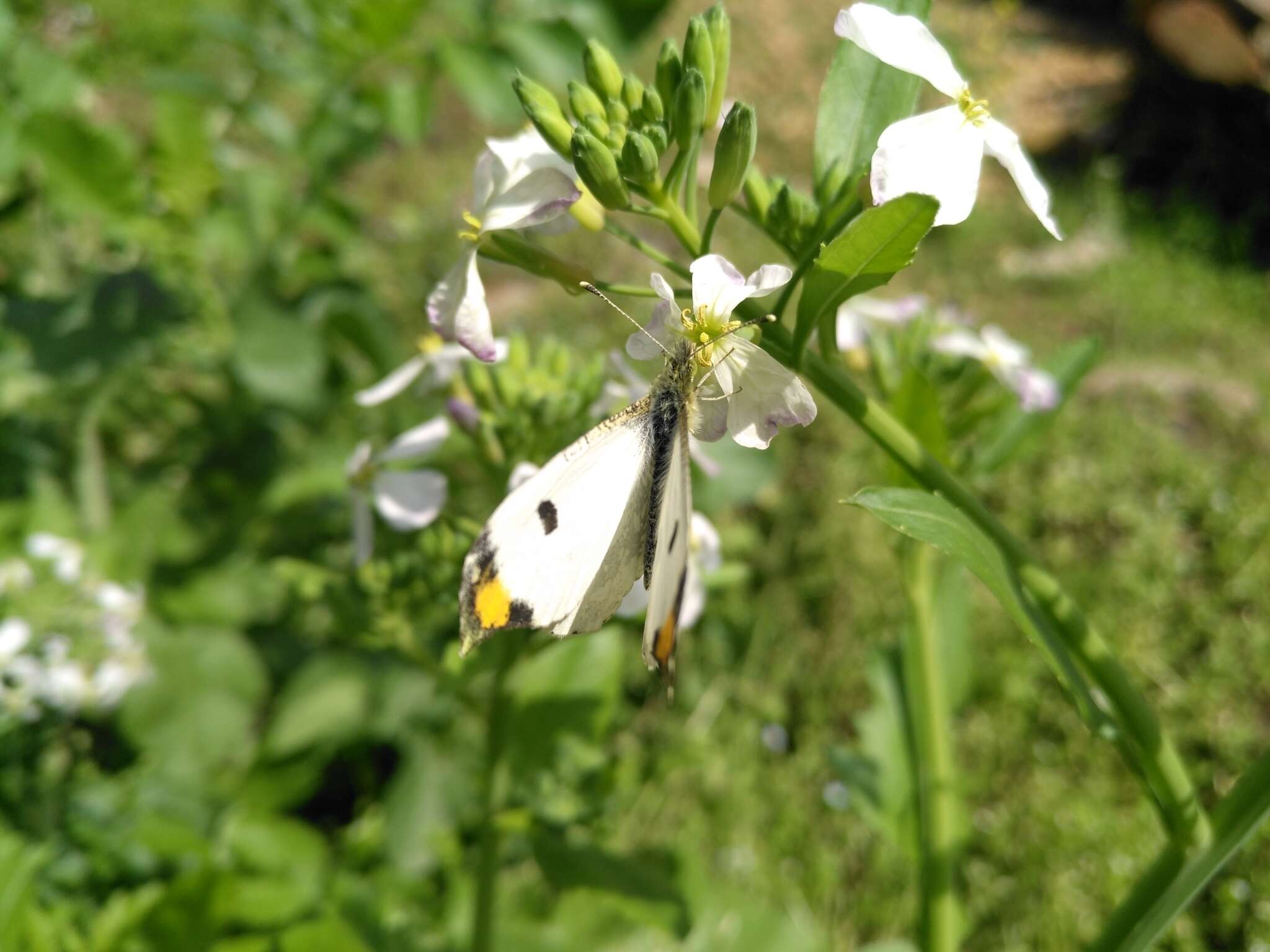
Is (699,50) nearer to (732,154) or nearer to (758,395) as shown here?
(732,154)

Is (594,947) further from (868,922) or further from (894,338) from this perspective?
(894,338)

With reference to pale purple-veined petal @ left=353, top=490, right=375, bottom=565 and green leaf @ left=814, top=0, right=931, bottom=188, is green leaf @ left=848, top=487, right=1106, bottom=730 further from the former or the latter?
pale purple-veined petal @ left=353, top=490, right=375, bottom=565

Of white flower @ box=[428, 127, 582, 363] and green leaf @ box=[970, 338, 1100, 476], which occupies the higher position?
white flower @ box=[428, 127, 582, 363]

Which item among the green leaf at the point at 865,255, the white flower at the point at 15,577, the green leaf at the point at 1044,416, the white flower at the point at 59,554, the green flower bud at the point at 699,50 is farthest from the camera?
the white flower at the point at 59,554

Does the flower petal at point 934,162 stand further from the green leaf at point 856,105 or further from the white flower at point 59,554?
the white flower at point 59,554

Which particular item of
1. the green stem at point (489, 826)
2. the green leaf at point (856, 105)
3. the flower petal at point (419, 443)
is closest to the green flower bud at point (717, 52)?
the green leaf at point (856, 105)

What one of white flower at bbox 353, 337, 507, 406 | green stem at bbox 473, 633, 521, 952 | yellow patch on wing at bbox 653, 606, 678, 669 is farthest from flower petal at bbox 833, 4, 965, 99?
green stem at bbox 473, 633, 521, 952

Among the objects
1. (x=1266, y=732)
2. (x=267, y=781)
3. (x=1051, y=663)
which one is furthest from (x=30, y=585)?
(x=1266, y=732)
